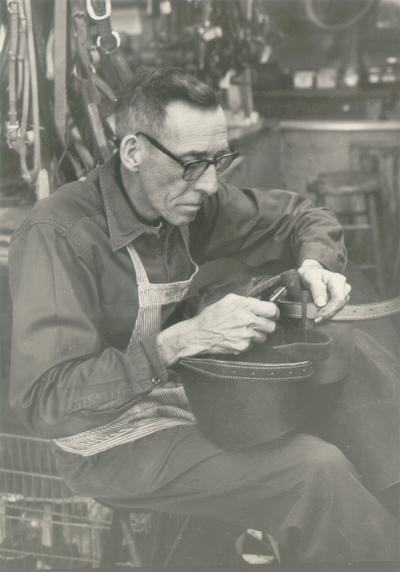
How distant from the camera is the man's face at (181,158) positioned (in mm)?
922

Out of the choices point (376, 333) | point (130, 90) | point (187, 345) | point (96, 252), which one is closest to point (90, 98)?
point (130, 90)

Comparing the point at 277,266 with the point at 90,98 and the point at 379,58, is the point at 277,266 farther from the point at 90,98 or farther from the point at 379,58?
the point at 379,58

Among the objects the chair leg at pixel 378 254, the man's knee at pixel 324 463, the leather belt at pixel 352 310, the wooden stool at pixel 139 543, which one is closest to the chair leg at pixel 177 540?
the wooden stool at pixel 139 543

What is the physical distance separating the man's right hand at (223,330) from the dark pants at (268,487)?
0.51 ft

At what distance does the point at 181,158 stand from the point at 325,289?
28cm

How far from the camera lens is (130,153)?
95 centimetres

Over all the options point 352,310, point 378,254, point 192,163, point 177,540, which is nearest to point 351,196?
point 378,254

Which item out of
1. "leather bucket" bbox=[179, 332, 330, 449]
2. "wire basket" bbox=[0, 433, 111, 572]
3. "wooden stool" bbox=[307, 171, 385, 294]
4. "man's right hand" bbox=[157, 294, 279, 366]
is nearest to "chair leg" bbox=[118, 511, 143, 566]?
"wire basket" bbox=[0, 433, 111, 572]

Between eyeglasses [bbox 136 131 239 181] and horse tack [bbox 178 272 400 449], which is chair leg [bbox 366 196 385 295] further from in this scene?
eyeglasses [bbox 136 131 239 181]

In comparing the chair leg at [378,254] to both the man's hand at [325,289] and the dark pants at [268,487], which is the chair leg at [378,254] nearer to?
the man's hand at [325,289]

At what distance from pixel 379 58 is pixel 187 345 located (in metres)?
1.29

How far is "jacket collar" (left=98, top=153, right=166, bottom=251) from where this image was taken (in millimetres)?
962

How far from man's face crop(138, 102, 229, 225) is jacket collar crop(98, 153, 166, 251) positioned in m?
0.03

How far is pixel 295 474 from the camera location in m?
0.95
